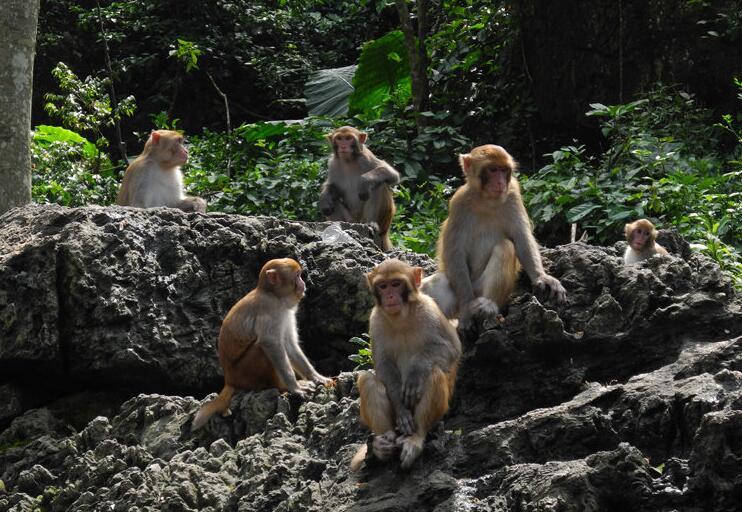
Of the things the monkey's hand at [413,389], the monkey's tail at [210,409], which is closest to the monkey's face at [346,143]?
the monkey's tail at [210,409]

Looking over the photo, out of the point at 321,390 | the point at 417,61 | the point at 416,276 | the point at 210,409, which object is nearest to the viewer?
the point at 416,276

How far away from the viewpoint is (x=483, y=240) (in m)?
7.18

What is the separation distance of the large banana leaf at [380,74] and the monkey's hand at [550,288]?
872 cm

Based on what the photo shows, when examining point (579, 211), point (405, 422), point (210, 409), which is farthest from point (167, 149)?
point (405, 422)

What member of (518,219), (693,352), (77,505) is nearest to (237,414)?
(77,505)

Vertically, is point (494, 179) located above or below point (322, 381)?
above

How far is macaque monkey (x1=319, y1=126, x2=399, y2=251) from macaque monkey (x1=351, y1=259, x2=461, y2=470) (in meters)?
5.17

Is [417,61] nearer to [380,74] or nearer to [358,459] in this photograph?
[380,74]

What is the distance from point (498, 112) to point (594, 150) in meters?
1.50

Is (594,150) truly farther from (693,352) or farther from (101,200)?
(693,352)

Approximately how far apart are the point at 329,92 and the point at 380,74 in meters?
0.90

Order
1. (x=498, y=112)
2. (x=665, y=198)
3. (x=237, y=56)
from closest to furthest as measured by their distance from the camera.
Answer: (x=665, y=198) → (x=498, y=112) → (x=237, y=56)

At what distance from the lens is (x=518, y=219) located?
282 inches

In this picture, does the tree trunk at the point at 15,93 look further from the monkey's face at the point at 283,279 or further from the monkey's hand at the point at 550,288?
the monkey's hand at the point at 550,288
